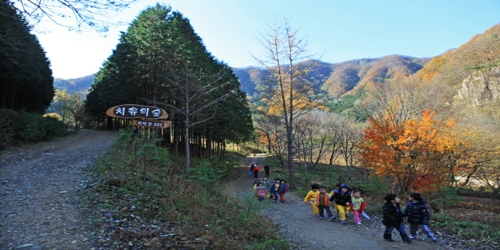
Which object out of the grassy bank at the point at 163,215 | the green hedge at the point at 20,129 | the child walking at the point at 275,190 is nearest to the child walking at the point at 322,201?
the grassy bank at the point at 163,215

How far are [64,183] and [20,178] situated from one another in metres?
1.66

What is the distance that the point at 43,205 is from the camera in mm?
6207

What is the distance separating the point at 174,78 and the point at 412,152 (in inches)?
546

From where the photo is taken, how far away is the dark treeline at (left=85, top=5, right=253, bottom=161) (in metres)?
16.2

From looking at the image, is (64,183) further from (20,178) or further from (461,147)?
(461,147)

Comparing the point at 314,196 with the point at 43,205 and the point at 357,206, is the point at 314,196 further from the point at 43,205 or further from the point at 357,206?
the point at 43,205

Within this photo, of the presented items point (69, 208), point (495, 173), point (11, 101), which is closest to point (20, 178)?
point (69, 208)

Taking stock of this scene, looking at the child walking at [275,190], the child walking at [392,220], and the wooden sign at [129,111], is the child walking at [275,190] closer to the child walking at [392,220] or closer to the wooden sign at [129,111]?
the child walking at [392,220]

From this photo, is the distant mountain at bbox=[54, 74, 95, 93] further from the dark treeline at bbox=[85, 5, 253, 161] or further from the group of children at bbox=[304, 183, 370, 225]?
the group of children at bbox=[304, 183, 370, 225]

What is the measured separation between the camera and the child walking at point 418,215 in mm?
7047

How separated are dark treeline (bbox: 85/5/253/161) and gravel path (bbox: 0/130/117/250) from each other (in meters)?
5.49

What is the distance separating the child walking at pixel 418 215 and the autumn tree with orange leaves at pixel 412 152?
8.70 meters

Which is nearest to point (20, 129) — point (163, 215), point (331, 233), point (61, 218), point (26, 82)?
point (26, 82)

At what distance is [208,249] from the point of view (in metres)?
4.90
